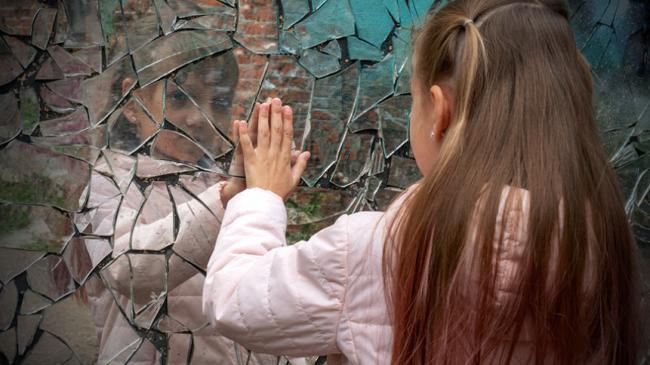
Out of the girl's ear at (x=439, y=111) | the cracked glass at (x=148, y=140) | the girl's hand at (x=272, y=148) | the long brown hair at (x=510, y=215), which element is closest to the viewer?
the long brown hair at (x=510, y=215)

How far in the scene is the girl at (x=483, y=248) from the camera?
1.11 m

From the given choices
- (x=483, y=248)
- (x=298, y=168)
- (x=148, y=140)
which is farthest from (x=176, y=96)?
(x=483, y=248)

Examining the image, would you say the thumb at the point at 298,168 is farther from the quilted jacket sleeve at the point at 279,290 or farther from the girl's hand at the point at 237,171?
the quilted jacket sleeve at the point at 279,290

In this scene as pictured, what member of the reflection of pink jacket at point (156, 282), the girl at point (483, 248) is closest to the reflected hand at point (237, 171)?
the reflection of pink jacket at point (156, 282)

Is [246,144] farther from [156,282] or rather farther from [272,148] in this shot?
[156,282]

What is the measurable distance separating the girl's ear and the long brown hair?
0.8 inches

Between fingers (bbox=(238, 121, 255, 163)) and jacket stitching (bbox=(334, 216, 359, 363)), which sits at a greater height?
fingers (bbox=(238, 121, 255, 163))

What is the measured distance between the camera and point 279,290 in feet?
3.85

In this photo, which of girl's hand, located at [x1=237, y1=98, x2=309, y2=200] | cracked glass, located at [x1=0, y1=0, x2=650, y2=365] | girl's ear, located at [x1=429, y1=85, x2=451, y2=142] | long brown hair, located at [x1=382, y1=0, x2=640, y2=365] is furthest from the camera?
cracked glass, located at [x1=0, y1=0, x2=650, y2=365]

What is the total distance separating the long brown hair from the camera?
1113mm

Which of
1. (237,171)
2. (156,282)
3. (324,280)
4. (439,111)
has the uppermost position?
(439,111)

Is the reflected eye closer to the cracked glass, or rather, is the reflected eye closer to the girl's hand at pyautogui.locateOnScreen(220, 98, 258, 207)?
the cracked glass

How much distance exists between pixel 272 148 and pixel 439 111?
15.1 inches

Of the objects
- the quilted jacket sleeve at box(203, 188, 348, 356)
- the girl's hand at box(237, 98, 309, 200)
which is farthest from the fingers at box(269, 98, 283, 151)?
the quilted jacket sleeve at box(203, 188, 348, 356)
